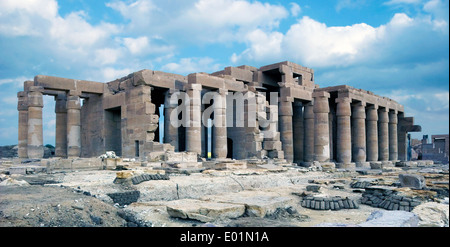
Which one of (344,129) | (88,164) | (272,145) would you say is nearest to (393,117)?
(344,129)

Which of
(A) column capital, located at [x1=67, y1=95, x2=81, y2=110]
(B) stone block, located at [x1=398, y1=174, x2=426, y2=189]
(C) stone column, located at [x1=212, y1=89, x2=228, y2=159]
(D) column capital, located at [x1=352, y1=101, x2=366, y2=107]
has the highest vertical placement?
(D) column capital, located at [x1=352, y1=101, x2=366, y2=107]

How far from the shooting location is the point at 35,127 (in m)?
23.0

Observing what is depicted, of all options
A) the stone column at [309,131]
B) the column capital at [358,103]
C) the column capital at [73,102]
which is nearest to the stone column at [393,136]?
the column capital at [358,103]

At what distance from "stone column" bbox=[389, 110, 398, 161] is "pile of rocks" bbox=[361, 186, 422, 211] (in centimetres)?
2723

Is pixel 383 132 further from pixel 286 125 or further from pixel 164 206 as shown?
pixel 164 206

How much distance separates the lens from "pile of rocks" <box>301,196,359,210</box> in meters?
8.14

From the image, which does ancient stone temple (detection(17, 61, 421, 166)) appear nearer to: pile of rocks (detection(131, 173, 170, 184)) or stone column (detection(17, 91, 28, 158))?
stone column (detection(17, 91, 28, 158))

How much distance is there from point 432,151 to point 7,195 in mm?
47970

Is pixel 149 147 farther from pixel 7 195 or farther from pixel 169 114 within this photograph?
pixel 7 195

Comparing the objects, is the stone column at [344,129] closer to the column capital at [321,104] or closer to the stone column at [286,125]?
the column capital at [321,104]

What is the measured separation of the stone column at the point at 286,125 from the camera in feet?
82.0

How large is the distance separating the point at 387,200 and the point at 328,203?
5.01 ft

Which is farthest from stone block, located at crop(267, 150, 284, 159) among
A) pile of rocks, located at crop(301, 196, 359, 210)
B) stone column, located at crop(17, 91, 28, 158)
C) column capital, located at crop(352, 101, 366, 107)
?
stone column, located at crop(17, 91, 28, 158)
